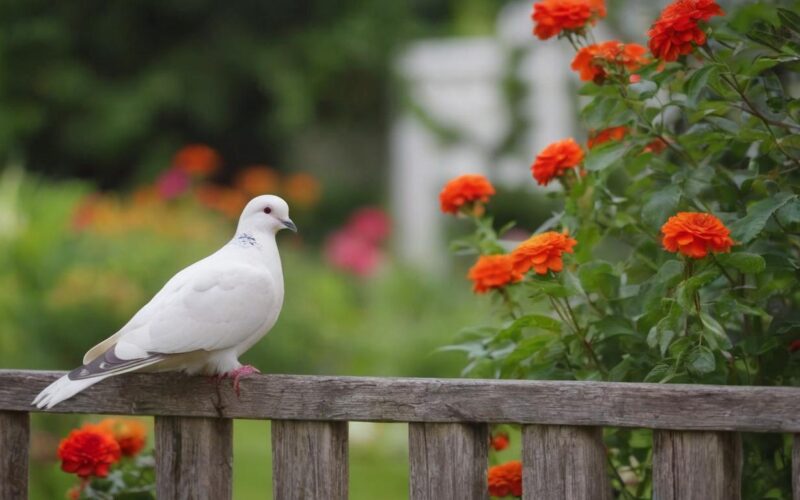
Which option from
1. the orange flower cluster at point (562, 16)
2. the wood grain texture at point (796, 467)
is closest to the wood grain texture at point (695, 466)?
the wood grain texture at point (796, 467)

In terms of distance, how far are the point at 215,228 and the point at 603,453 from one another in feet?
19.4

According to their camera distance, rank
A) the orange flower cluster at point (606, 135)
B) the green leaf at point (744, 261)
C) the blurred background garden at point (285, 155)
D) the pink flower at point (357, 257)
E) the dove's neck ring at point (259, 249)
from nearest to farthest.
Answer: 1. the green leaf at point (744, 261)
2. the dove's neck ring at point (259, 249)
3. the orange flower cluster at point (606, 135)
4. the blurred background garden at point (285, 155)
5. the pink flower at point (357, 257)

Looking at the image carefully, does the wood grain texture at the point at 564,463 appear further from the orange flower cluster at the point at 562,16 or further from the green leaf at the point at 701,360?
the orange flower cluster at the point at 562,16

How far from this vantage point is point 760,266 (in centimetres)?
186

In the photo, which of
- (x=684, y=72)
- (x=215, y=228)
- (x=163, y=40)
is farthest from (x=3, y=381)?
(x=163, y=40)

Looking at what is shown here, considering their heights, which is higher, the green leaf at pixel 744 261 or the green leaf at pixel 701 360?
the green leaf at pixel 744 261

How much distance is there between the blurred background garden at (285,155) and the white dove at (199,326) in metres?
3.41

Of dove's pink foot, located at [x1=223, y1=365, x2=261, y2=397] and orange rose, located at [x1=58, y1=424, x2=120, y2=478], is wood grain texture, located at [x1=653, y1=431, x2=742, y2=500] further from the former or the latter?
orange rose, located at [x1=58, y1=424, x2=120, y2=478]

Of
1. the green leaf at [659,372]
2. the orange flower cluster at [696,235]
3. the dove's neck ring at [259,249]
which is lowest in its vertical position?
the green leaf at [659,372]

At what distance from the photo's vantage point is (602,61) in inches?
82.9

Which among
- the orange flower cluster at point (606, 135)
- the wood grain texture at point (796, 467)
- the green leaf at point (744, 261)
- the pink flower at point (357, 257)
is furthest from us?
the pink flower at point (357, 257)

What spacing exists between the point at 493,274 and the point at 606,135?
40 centimetres

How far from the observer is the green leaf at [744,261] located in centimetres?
185

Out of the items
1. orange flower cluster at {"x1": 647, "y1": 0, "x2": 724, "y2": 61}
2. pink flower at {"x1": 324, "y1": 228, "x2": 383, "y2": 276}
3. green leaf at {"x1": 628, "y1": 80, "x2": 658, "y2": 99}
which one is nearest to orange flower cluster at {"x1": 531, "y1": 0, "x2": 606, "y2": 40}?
green leaf at {"x1": 628, "y1": 80, "x2": 658, "y2": 99}
